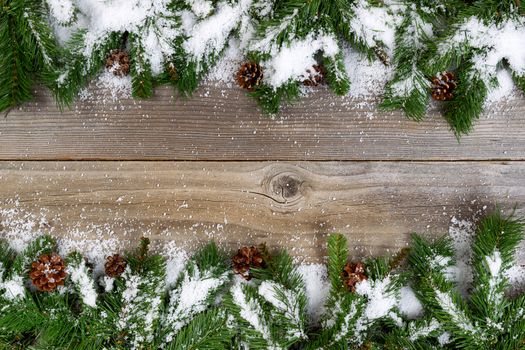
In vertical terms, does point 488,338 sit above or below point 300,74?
below

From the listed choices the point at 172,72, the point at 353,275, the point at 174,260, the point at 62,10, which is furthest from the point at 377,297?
the point at 62,10

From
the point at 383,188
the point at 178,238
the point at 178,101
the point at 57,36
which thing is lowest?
the point at 178,238

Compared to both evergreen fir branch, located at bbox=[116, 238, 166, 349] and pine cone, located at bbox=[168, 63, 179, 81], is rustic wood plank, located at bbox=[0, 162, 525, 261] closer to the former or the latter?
evergreen fir branch, located at bbox=[116, 238, 166, 349]

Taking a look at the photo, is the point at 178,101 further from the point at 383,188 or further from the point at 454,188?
the point at 454,188

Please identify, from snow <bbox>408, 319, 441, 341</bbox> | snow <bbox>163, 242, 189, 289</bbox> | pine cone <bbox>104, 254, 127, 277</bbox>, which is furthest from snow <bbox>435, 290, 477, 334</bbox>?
pine cone <bbox>104, 254, 127, 277</bbox>

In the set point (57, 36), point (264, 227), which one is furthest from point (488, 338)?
point (57, 36)

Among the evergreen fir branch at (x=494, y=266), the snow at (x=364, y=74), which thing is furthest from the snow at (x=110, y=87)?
the evergreen fir branch at (x=494, y=266)

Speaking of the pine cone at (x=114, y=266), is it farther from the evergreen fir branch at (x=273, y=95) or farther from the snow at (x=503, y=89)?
the snow at (x=503, y=89)
